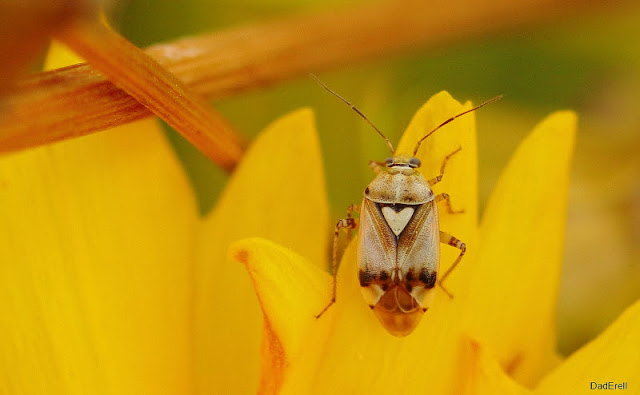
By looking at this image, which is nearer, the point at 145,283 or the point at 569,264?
the point at 145,283

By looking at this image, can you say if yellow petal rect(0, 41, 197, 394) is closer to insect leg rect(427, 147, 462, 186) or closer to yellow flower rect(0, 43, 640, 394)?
yellow flower rect(0, 43, 640, 394)

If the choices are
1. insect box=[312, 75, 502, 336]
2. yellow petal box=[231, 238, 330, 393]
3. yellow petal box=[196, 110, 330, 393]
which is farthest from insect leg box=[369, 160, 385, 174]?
yellow petal box=[231, 238, 330, 393]

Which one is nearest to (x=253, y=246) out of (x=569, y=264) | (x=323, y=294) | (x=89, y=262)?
(x=323, y=294)

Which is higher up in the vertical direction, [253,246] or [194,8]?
[194,8]

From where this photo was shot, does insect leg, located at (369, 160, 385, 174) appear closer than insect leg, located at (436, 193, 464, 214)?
No

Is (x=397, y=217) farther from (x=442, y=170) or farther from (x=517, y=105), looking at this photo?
(x=517, y=105)

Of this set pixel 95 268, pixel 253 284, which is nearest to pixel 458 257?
pixel 253 284

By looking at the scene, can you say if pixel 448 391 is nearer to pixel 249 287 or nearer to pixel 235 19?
pixel 249 287
